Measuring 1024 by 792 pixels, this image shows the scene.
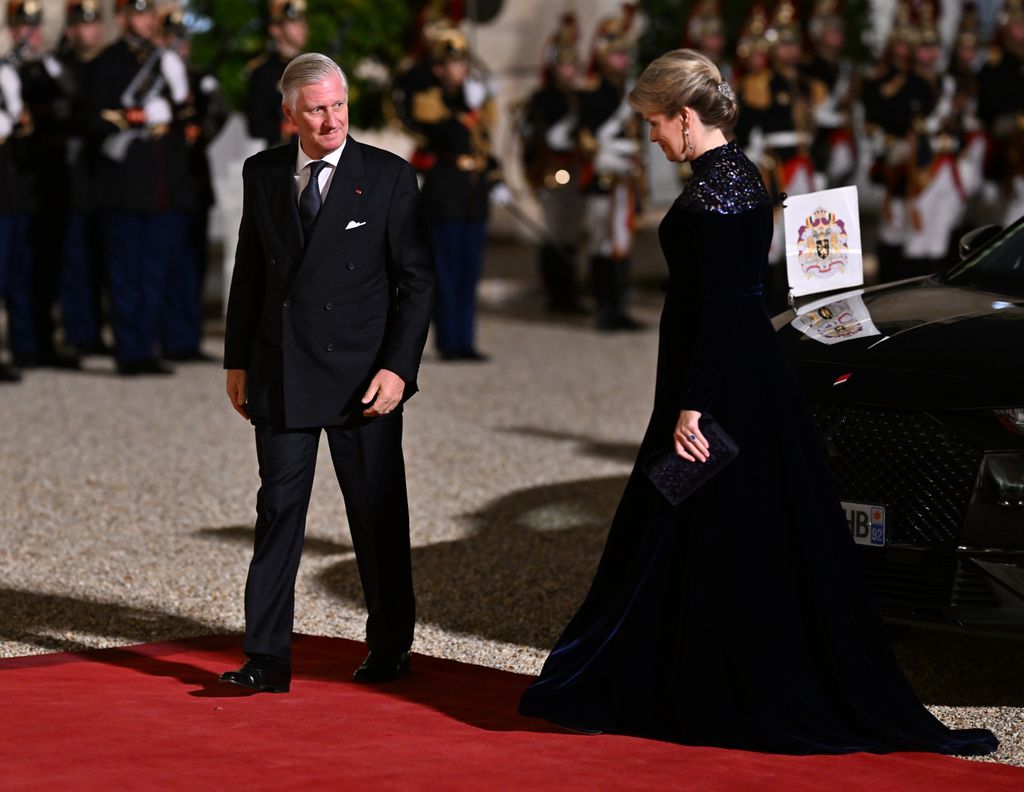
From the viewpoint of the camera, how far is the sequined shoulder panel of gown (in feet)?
15.3

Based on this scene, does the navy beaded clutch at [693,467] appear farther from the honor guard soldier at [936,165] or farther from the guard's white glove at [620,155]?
the honor guard soldier at [936,165]

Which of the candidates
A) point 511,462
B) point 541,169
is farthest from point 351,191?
point 541,169

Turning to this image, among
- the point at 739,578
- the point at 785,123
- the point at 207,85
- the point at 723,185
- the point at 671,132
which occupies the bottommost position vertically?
the point at 739,578

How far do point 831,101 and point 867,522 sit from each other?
1030cm

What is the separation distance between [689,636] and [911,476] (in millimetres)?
874

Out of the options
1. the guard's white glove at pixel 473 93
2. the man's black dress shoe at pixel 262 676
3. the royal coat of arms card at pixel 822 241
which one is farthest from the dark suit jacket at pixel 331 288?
the guard's white glove at pixel 473 93

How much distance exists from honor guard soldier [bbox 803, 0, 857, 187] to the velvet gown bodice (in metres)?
10.3

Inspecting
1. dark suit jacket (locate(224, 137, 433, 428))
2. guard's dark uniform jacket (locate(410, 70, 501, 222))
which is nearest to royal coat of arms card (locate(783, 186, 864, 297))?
→ dark suit jacket (locate(224, 137, 433, 428))

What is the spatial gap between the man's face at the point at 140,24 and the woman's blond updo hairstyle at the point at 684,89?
7616mm

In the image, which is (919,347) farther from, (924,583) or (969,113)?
(969,113)

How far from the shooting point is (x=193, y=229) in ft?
42.0

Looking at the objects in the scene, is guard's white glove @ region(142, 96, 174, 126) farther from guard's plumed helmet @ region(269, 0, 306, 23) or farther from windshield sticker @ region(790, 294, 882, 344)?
windshield sticker @ region(790, 294, 882, 344)

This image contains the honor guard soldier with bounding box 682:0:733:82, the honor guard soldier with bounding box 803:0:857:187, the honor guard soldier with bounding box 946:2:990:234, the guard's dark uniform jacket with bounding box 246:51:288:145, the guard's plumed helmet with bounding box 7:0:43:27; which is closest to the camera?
the guard's plumed helmet with bounding box 7:0:43:27

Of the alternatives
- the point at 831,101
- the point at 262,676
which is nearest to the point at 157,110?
the point at 831,101
